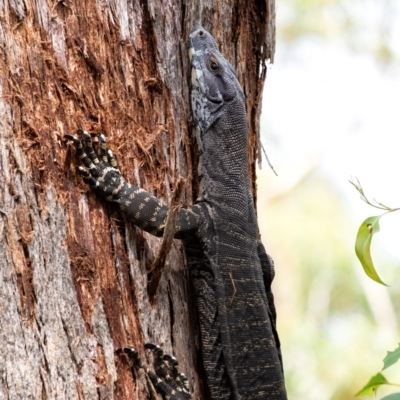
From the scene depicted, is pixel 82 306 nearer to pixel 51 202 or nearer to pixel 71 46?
pixel 51 202

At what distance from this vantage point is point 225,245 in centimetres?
523

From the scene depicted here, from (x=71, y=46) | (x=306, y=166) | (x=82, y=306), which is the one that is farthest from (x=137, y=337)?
(x=306, y=166)

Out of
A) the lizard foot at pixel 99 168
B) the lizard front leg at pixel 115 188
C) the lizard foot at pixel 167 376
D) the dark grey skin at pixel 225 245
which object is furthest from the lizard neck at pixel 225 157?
the lizard foot at pixel 167 376

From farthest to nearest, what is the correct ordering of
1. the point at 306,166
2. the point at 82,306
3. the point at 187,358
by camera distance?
the point at 306,166
the point at 187,358
the point at 82,306

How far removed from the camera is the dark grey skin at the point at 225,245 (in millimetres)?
4930

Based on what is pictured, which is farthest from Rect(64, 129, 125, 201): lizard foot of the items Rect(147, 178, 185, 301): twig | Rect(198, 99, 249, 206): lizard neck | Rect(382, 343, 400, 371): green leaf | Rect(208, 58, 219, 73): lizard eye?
Rect(382, 343, 400, 371): green leaf

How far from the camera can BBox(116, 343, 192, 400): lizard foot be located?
424 cm

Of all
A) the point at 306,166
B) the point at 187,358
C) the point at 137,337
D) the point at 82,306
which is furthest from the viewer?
the point at 306,166

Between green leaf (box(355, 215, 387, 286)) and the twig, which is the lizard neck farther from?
green leaf (box(355, 215, 387, 286))

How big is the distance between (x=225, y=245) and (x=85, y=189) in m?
1.43

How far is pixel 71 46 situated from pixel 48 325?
182 centimetres

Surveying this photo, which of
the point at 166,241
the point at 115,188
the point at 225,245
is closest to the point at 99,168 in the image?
the point at 115,188

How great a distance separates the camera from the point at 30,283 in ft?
12.1

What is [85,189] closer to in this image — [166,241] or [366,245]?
[166,241]
